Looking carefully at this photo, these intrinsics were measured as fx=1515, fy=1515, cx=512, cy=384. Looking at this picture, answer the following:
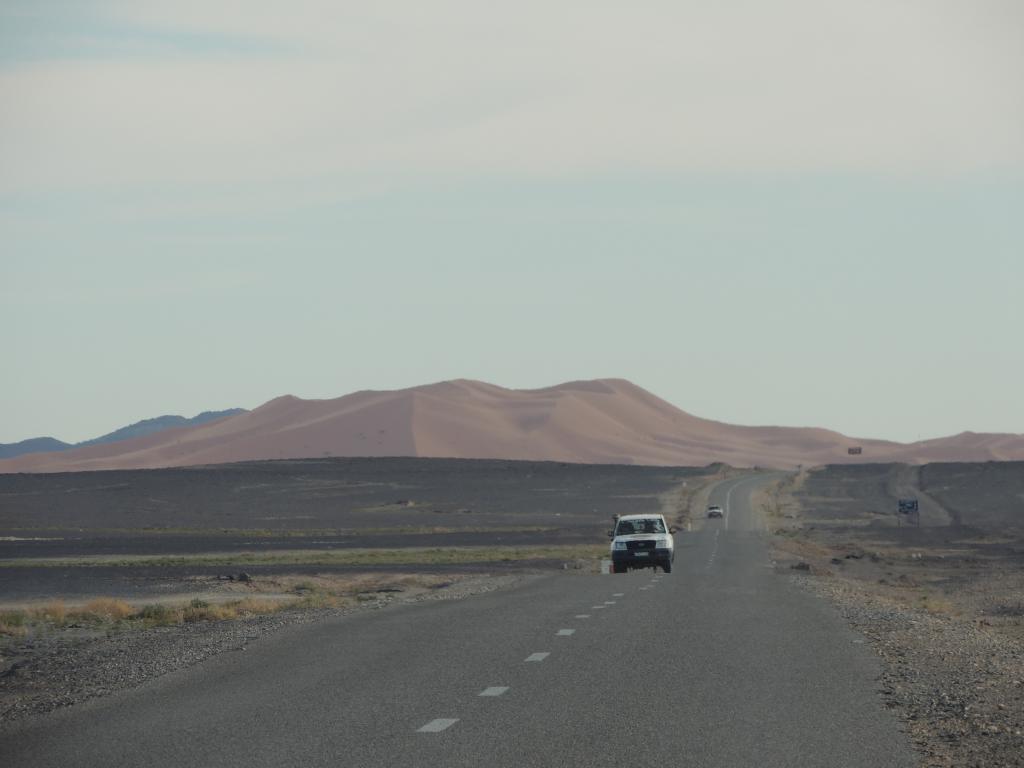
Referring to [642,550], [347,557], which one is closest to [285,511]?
[347,557]

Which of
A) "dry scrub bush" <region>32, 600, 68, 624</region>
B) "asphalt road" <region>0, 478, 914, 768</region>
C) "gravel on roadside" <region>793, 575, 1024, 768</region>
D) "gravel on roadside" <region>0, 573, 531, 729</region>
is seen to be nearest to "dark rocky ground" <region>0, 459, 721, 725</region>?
"gravel on roadside" <region>0, 573, 531, 729</region>

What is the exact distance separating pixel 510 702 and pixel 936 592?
3481 centimetres

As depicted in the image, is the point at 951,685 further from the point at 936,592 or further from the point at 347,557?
the point at 347,557

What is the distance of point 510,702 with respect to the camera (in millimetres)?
15055

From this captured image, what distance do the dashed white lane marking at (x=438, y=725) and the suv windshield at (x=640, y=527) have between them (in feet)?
113

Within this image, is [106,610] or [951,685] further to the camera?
[106,610]

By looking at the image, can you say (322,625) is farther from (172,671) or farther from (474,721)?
(474,721)

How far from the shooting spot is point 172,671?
19.3m

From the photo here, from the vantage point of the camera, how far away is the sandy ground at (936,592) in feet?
46.9

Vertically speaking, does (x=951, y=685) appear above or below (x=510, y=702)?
below

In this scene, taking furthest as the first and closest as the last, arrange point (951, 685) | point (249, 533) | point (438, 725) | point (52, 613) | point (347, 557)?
point (249, 533) < point (347, 557) < point (52, 613) < point (951, 685) < point (438, 725)

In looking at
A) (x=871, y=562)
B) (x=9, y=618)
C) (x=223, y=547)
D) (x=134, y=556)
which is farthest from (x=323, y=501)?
(x=9, y=618)

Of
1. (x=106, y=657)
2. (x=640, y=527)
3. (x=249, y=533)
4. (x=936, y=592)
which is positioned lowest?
(x=936, y=592)

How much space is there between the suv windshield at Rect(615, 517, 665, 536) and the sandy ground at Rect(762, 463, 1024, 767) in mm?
4598
